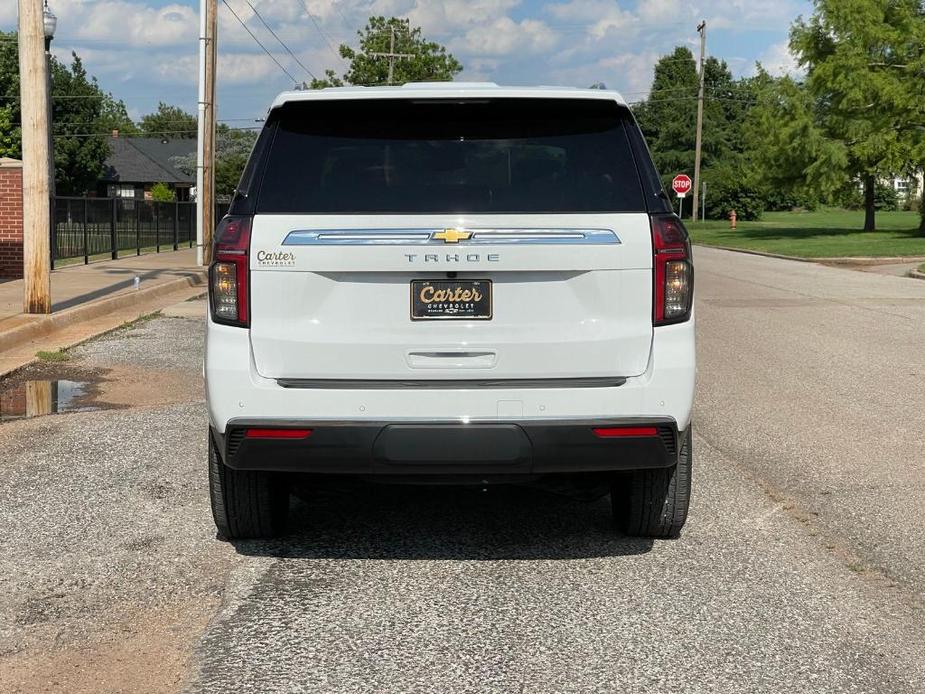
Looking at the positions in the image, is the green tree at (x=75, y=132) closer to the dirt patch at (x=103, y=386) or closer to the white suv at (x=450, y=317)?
the dirt patch at (x=103, y=386)

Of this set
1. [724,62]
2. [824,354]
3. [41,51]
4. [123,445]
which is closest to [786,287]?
[824,354]

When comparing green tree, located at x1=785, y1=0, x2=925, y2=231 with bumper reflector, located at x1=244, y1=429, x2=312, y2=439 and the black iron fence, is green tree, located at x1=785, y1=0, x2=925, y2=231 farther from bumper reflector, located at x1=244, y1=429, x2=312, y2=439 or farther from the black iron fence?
bumper reflector, located at x1=244, y1=429, x2=312, y2=439

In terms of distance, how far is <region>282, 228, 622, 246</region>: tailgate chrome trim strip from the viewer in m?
4.62

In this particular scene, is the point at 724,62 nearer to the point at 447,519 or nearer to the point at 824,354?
the point at 824,354

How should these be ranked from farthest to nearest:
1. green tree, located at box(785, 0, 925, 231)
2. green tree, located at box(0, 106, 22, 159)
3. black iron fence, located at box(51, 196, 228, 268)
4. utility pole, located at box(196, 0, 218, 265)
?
green tree, located at box(0, 106, 22, 159)
green tree, located at box(785, 0, 925, 231)
utility pole, located at box(196, 0, 218, 265)
black iron fence, located at box(51, 196, 228, 268)

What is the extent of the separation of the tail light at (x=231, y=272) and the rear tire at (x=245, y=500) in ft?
2.08

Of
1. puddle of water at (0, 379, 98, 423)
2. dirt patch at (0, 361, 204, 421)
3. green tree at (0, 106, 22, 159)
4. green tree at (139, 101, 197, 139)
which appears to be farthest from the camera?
green tree at (139, 101, 197, 139)

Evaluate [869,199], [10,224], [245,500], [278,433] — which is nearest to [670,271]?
[278,433]

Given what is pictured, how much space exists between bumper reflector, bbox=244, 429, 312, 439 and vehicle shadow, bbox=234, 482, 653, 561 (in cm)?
65

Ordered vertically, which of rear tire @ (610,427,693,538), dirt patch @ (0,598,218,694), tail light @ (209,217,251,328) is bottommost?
dirt patch @ (0,598,218,694)

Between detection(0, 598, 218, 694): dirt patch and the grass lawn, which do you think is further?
the grass lawn

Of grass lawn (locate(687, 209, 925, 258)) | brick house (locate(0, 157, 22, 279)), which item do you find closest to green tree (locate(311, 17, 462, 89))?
grass lawn (locate(687, 209, 925, 258))

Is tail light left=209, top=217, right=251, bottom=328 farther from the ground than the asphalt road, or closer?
farther from the ground

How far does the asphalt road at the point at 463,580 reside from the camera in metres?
4.02
